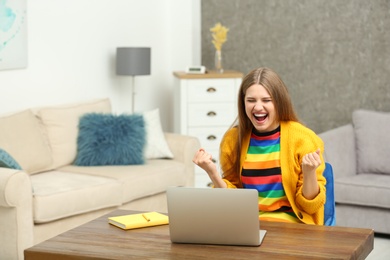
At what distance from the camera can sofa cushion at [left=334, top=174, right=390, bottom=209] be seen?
489 centimetres

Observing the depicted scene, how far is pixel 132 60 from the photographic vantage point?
588 cm

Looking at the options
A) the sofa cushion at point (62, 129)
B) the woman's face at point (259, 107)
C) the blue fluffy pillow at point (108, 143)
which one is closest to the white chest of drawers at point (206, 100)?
the blue fluffy pillow at point (108, 143)

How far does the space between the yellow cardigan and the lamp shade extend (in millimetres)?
2813

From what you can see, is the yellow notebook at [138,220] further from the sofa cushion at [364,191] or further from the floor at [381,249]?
the sofa cushion at [364,191]

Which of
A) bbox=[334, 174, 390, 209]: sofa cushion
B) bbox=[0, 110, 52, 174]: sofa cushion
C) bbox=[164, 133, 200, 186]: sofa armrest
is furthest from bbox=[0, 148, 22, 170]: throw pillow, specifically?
bbox=[334, 174, 390, 209]: sofa cushion

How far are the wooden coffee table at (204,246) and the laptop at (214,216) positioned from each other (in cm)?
3

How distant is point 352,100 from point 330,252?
3738mm

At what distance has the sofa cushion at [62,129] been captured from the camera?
512cm

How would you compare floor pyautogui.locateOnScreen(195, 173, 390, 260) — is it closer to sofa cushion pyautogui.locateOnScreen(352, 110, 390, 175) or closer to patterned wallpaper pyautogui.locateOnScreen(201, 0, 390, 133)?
sofa cushion pyautogui.locateOnScreen(352, 110, 390, 175)

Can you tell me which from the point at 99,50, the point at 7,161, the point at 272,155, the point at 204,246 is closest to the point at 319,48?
the point at 99,50

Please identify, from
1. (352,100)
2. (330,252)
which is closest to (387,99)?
(352,100)

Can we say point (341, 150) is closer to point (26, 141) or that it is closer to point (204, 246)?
point (26, 141)

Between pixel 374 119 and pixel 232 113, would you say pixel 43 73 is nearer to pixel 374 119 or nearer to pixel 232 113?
pixel 232 113

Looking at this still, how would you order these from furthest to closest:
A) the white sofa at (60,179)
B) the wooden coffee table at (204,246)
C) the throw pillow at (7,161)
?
the throw pillow at (7,161) → the white sofa at (60,179) → the wooden coffee table at (204,246)
